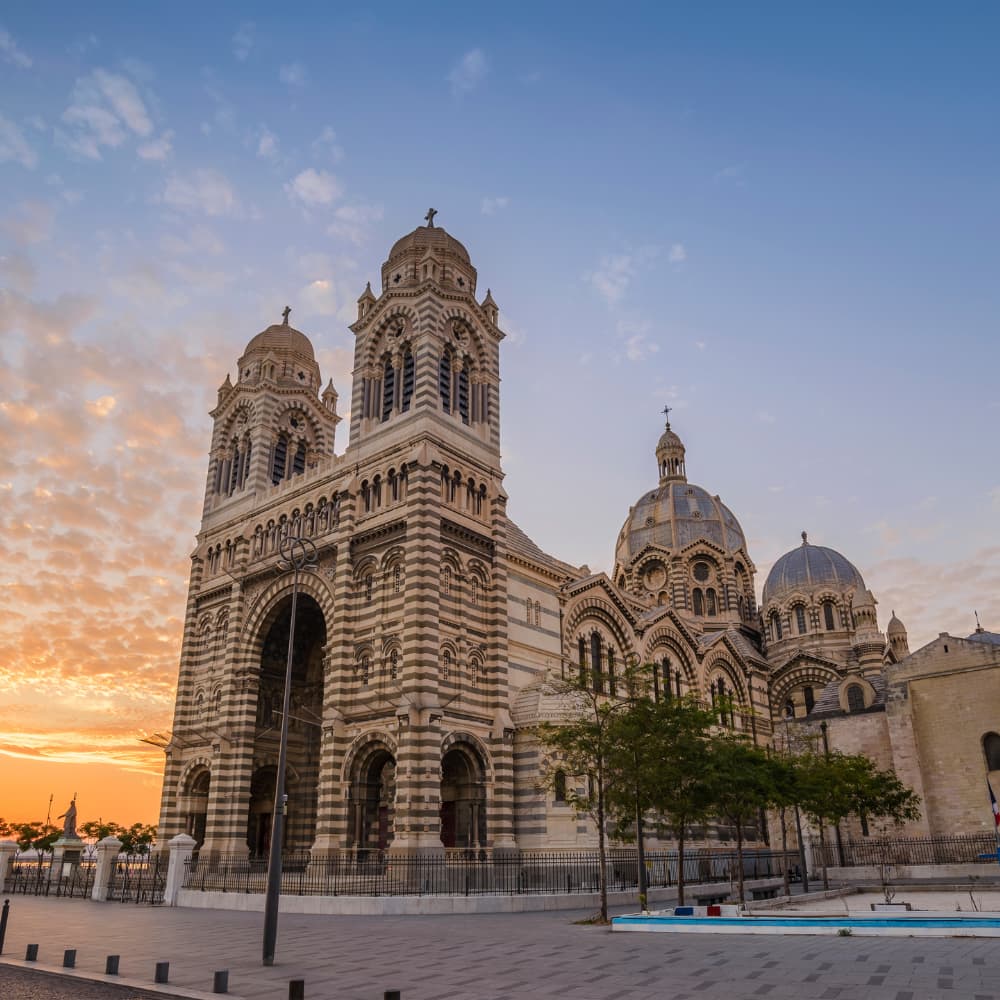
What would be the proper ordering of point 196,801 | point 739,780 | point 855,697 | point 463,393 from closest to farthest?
point 739,780 → point 463,393 → point 196,801 → point 855,697

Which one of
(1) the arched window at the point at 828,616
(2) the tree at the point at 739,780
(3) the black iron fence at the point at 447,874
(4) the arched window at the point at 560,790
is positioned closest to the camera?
(2) the tree at the point at 739,780

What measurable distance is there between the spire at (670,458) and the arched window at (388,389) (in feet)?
132

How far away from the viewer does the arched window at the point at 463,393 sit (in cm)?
4019

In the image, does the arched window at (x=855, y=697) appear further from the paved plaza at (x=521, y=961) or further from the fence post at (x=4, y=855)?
the fence post at (x=4, y=855)

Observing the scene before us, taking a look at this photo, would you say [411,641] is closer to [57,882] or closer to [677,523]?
[57,882]

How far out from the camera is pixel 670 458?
250 ft

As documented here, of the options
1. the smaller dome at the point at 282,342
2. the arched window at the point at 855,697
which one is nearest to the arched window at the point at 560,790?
the arched window at the point at 855,697

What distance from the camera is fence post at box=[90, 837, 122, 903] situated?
3155cm

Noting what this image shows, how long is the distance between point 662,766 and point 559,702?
11910 millimetres

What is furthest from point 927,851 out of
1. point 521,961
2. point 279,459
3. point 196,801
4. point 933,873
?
point 279,459

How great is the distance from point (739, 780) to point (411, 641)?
13.3 m

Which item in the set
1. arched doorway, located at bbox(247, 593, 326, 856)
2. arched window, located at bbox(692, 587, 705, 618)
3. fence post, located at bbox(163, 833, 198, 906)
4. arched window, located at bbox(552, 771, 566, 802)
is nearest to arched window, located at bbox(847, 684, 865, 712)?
arched window, located at bbox(692, 587, 705, 618)

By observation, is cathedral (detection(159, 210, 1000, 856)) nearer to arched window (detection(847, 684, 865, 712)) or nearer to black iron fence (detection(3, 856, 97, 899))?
arched window (detection(847, 684, 865, 712))

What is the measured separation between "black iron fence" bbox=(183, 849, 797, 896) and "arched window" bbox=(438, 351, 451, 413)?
19.5 meters
